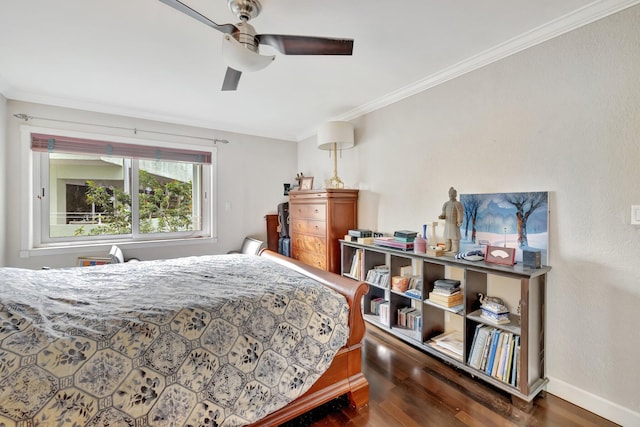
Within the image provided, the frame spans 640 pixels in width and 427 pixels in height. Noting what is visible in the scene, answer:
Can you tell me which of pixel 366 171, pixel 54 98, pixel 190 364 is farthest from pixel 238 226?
pixel 190 364

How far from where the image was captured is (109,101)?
3021 millimetres

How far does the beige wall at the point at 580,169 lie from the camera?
1529 mm

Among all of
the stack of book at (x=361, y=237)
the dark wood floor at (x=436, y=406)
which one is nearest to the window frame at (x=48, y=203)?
the stack of book at (x=361, y=237)

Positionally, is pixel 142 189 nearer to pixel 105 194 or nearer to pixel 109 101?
pixel 105 194

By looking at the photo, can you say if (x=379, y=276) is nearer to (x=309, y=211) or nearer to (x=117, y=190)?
(x=309, y=211)

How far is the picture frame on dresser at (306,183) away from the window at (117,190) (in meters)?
1.26

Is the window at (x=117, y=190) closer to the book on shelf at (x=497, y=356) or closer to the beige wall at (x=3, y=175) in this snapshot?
the beige wall at (x=3, y=175)

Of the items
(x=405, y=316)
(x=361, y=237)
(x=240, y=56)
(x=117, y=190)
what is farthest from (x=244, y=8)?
(x=117, y=190)

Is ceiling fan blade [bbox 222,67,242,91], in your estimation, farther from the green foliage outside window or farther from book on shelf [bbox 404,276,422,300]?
Answer: the green foliage outside window

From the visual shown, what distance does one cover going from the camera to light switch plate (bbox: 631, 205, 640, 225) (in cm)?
149

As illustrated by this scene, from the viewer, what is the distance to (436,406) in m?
1.67

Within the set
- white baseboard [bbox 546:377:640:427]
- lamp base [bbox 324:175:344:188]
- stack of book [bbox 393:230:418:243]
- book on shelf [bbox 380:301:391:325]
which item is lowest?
white baseboard [bbox 546:377:640:427]

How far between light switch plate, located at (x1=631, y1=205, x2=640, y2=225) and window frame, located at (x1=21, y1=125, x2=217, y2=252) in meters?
3.94

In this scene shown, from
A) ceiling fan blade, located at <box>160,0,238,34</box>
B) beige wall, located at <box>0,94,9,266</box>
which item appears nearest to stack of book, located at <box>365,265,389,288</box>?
ceiling fan blade, located at <box>160,0,238,34</box>
